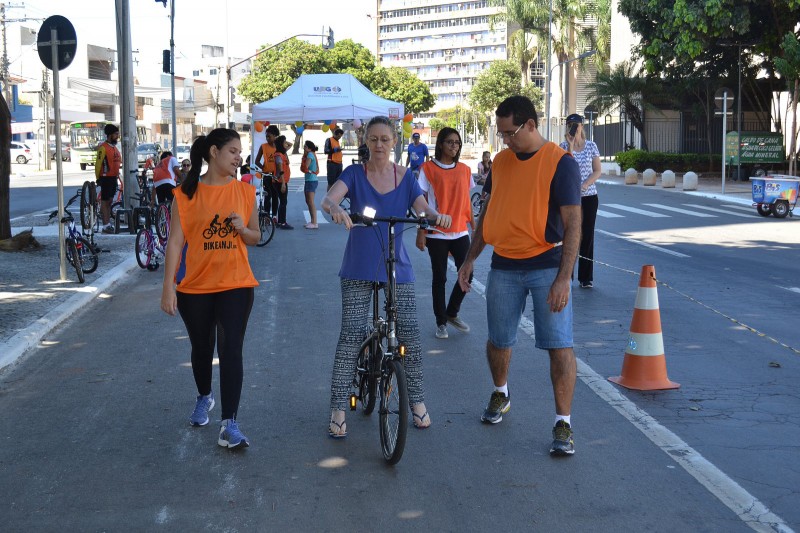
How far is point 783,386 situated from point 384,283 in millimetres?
3145

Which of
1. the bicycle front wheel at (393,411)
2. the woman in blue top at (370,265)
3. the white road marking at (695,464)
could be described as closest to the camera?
the white road marking at (695,464)

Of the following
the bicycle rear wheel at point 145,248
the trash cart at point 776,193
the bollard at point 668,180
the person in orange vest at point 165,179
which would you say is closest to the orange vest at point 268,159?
the person in orange vest at point 165,179

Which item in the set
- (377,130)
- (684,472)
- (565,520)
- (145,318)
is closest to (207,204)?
(377,130)

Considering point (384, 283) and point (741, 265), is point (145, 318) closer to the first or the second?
point (384, 283)

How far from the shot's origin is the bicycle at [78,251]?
1166cm

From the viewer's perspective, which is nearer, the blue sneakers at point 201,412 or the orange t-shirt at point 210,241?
the orange t-shirt at point 210,241

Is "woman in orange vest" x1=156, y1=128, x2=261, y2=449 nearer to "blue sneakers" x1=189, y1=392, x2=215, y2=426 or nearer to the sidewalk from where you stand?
"blue sneakers" x1=189, y1=392, x2=215, y2=426

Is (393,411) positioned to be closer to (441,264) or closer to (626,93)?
(441,264)

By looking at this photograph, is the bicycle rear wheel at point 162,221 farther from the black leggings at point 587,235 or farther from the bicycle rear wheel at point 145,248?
the black leggings at point 587,235

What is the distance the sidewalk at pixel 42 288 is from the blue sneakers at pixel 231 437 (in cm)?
288

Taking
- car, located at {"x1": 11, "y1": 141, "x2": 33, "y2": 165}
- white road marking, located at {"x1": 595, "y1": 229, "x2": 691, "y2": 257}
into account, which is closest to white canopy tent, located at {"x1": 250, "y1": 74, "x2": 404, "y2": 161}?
white road marking, located at {"x1": 595, "y1": 229, "x2": 691, "y2": 257}

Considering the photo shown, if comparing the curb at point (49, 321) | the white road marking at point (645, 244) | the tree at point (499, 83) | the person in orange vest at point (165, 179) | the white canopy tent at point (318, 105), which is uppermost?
the tree at point (499, 83)

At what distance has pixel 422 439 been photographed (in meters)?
5.65

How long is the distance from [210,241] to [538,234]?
178 cm
